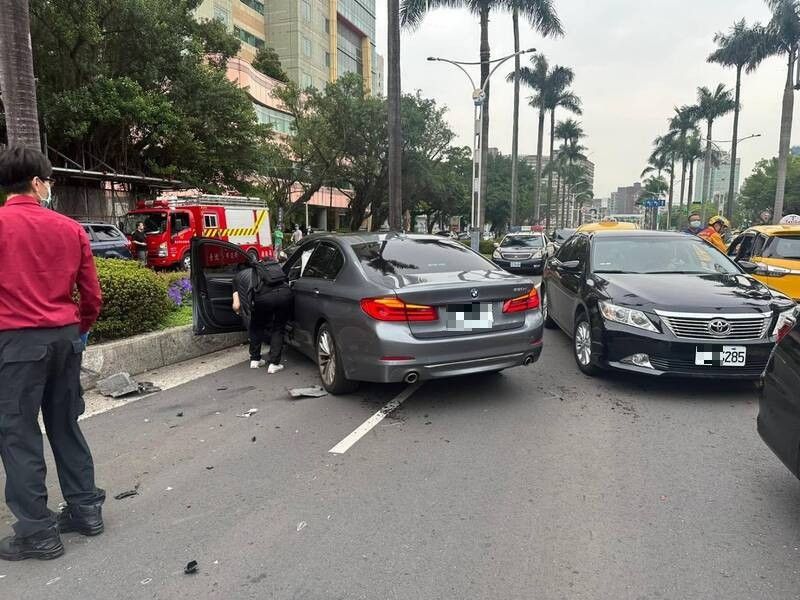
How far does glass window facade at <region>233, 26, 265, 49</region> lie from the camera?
4947 centimetres

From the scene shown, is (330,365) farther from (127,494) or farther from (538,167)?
(538,167)

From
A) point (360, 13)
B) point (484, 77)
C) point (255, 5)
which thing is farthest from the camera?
point (360, 13)

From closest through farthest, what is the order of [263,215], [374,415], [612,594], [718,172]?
[612,594], [374,415], [263,215], [718,172]

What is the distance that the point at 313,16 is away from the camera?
185 feet

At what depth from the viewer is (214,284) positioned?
6.58m

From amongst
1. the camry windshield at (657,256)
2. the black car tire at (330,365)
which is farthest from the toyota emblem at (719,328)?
the black car tire at (330,365)

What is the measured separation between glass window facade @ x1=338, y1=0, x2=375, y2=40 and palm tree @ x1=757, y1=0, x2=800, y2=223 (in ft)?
149

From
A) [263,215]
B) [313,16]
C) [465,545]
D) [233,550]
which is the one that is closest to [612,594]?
[465,545]

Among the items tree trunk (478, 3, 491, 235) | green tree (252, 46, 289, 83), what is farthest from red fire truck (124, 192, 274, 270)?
green tree (252, 46, 289, 83)

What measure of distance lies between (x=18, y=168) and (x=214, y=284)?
3.84 m

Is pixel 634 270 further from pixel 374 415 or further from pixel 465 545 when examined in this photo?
pixel 465 545

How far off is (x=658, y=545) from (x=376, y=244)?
376cm

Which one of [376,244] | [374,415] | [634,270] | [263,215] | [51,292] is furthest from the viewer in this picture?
[263,215]

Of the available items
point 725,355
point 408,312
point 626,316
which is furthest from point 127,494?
point 725,355
